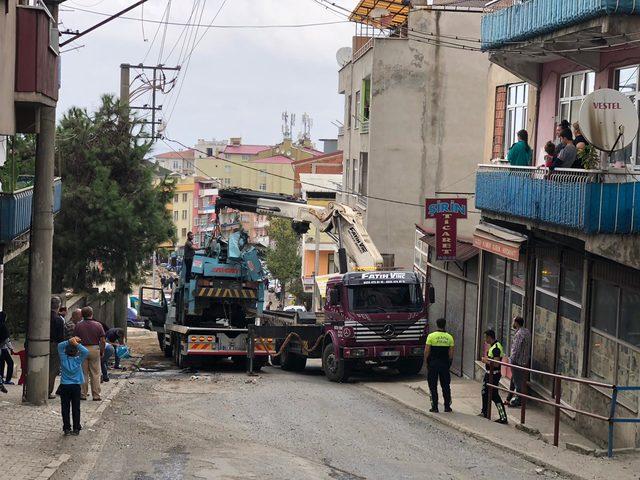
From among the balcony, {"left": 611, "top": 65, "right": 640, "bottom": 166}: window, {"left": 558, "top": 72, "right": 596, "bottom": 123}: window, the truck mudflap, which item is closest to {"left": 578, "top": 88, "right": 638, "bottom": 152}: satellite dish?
{"left": 611, "top": 65, "right": 640, "bottom": 166}: window

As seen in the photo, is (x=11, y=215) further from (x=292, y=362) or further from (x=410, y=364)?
(x=292, y=362)

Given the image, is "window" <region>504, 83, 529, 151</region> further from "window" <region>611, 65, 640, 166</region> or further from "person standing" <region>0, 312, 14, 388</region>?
"person standing" <region>0, 312, 14, 388</region>

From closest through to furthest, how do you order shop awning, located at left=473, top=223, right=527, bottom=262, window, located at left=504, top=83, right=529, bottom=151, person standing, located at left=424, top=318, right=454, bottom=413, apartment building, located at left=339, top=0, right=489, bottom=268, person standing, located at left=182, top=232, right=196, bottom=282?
person standing, located at left=424, top=318, right=454, bottom=413
shop awning, located at left=473, top=223, right=527, bottom=262
window, located at left=504, top=83, right=529, bottom=151
person standing, located at left=182, top=232, right=196, bottom=282
apartment building, located at left=339, top=0, right=489, bottom=268

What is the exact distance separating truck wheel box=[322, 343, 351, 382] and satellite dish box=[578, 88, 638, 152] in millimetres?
11116

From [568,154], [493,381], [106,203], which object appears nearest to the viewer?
[568,154]

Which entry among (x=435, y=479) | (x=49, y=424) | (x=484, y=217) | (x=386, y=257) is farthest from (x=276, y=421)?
(x=386, y=257)

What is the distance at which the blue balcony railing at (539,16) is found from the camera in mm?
16578

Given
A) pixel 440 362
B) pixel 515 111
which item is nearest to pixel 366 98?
pixel 515 111

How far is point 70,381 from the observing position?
14758 millimetres

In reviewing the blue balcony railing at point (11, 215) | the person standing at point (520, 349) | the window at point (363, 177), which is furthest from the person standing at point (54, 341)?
the window at point (363, 177)

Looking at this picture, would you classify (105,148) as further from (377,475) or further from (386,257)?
(377,475)

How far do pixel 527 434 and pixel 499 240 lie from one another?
6250 millimetres

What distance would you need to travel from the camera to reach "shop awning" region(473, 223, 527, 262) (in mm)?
21609

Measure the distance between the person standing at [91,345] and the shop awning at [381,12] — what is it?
25543 millimetres
